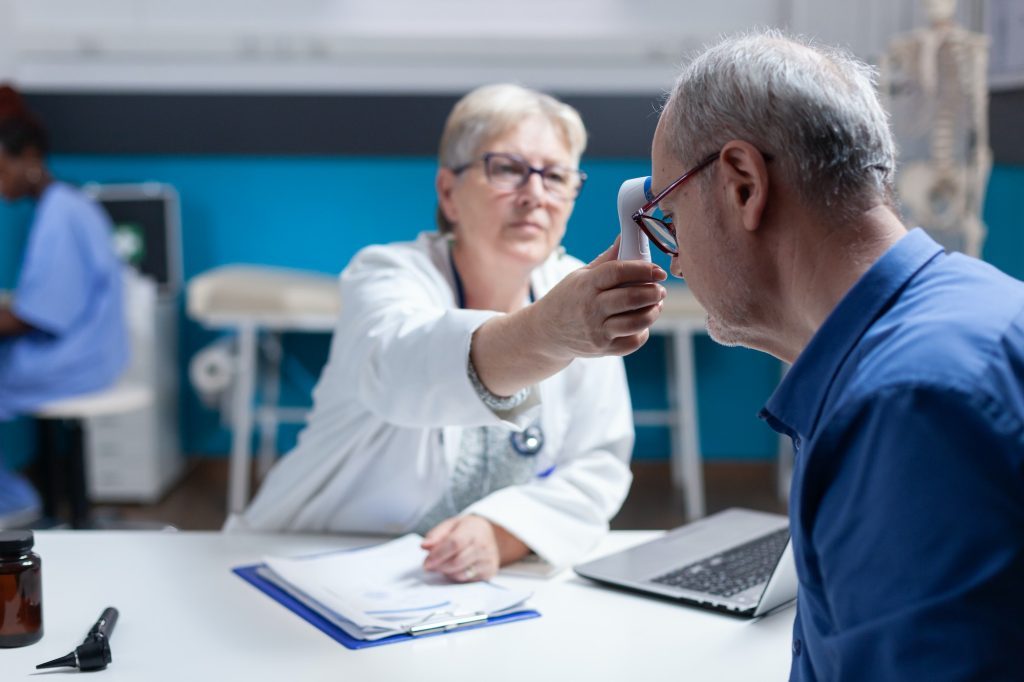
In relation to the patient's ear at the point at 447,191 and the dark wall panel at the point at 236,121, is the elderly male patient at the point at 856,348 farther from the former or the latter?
the dark wall panel at the point at 236,121

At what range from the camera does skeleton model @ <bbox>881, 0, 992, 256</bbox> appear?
12.6ft

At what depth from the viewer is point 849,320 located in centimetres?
91

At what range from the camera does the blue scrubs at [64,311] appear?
3.74 metres

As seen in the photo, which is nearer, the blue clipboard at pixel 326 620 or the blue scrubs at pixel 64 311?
the blue clipboard at pixel 326 620

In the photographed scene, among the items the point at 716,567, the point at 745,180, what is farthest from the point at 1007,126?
the point at 745,180

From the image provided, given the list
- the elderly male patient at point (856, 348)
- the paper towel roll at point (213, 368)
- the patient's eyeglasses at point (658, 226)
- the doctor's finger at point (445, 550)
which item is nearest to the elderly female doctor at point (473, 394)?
the doctor's finger at point (445, 550)

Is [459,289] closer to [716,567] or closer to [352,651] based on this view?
[716,567]

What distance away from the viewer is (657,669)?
1211 mm

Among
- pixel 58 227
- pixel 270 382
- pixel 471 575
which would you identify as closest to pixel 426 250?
pixel 471 575

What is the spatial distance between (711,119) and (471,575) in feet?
2.43

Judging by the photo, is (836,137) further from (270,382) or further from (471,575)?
(270,382)

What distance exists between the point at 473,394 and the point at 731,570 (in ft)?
1.39

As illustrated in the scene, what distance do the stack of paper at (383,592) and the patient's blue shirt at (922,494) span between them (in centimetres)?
55

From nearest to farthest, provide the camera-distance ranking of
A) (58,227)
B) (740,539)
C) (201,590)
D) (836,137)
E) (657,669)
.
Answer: (836,137) < (657,669) < (201,590) < (740,539) < (58,227)
